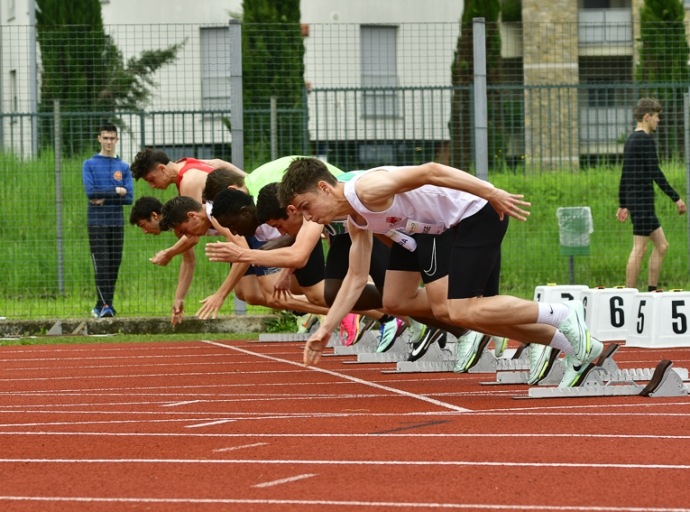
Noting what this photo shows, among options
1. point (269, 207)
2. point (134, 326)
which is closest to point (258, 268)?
point (269, 207)

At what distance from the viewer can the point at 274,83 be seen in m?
12.8

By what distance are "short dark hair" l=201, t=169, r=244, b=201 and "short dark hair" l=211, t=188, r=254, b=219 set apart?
21.5 inches

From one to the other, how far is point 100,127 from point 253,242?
3.60 m

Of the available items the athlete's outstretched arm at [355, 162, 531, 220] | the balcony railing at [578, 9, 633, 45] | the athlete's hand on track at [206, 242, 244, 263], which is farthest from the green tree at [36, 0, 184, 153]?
the athlete's outstretched arm at [355, 162, 531, 220]

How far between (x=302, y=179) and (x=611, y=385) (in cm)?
219

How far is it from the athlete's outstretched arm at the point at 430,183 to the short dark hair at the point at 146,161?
11.4 ft

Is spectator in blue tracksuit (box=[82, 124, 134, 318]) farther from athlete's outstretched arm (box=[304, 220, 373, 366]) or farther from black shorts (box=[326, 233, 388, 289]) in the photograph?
athlete's outstretched arm (box=[304, 220, 373, 366])

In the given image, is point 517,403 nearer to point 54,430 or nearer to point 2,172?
point 54,430

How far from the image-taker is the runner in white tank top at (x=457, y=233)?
594 centimetres

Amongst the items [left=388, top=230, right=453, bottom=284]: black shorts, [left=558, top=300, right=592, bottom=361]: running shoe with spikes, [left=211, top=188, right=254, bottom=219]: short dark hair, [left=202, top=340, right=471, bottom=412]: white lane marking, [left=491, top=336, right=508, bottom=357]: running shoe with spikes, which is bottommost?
[left=202, top=340, right=471, bottom=412]: white lane marking

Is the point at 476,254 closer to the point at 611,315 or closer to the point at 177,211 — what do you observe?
the point at 177,211

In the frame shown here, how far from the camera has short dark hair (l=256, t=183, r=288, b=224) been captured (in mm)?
7223

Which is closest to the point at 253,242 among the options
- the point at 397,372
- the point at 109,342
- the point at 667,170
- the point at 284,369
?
the point at 284,369

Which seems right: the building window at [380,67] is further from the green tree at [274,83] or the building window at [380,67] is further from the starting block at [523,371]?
the starting block at [523,371]
